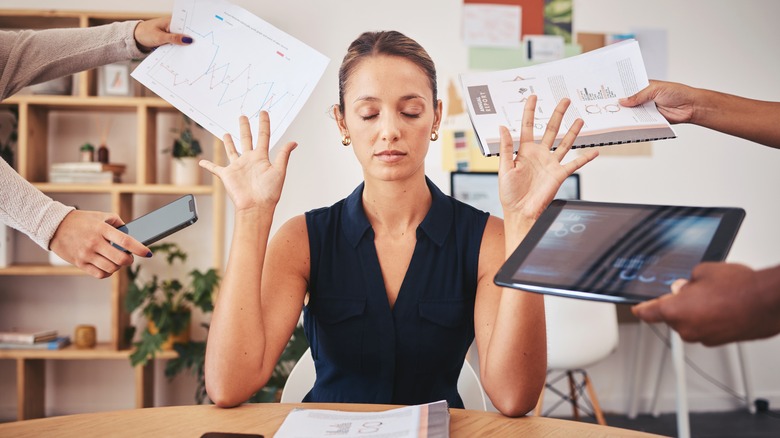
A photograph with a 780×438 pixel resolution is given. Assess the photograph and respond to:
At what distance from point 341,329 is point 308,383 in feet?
0.57

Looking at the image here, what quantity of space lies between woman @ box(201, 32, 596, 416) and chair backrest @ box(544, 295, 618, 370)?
1.41 meters

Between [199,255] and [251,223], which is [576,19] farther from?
[251,223]

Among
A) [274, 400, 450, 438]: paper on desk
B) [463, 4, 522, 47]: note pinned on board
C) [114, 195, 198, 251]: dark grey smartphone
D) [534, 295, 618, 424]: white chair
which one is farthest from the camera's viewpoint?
[463, 4, 522, 47]: note pinned on board

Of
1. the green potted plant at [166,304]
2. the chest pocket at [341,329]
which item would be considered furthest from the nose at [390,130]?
the green potted plant at [166,304]

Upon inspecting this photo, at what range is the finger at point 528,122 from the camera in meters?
1.20

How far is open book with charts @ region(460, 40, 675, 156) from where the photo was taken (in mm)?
1282

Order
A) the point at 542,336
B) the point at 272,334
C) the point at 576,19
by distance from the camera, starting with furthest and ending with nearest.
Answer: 1. the point at 576,19
2. the point at 272,334
3. the point at 542,336

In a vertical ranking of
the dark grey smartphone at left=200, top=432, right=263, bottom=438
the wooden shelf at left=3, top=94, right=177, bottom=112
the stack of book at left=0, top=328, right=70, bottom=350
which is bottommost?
the stack of book at left=0, top=328, right=70, bottom=350

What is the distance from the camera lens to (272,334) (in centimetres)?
130

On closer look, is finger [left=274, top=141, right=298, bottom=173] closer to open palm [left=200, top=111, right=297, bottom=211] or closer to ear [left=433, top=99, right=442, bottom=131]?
open palm [left=200, top=111, right=297, bottom=211]

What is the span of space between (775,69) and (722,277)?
386 cm

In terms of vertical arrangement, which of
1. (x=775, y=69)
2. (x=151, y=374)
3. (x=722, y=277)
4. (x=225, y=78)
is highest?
(x=775, y=69)

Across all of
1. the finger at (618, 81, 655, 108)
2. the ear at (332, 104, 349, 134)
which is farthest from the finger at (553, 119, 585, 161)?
the ear at (332, 104, 349, 134)

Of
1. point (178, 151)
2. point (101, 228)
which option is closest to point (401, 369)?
point (101, 228)
